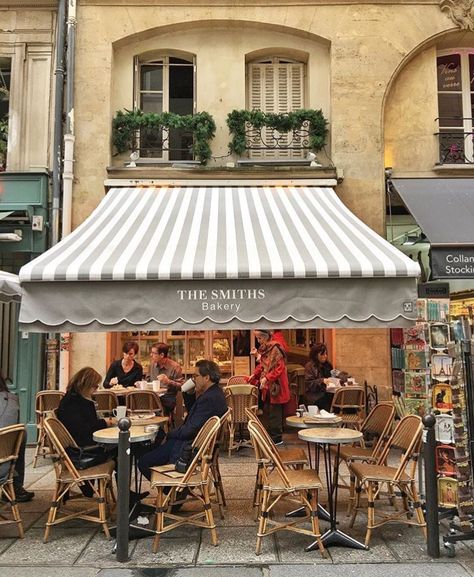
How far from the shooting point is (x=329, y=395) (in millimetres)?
8500

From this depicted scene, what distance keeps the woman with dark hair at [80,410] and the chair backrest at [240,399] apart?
284 centimetres

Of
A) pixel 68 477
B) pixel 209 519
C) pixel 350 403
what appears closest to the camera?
pixel 209 519

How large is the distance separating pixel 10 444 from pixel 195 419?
70.6 inches

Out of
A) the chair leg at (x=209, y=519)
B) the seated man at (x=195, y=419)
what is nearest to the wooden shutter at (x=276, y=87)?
the seated man at (x=195, y=419)

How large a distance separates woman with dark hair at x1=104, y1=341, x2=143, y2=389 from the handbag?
296cm

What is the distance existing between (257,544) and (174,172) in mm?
6111

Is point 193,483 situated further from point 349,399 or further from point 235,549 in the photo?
point 349,399

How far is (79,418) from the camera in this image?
5629 millimetres

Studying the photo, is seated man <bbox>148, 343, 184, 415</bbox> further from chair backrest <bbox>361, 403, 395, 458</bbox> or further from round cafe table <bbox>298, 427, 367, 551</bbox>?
round cafe table <bbox>298, 427, 367, 551</bbox>

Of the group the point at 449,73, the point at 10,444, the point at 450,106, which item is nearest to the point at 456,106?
the point at 450,106

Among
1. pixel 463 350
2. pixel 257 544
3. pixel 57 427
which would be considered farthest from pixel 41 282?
pixel 463 350

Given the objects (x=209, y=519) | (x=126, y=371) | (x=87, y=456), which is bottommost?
(x=209, y=519)

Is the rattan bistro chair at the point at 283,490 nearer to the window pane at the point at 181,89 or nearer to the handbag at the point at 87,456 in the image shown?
the handbag at the point at 87,456

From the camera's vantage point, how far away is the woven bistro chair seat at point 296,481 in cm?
472
